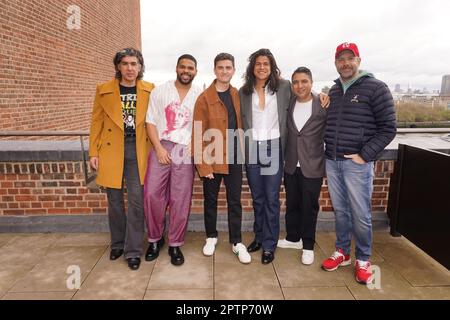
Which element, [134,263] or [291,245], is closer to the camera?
[134,263]

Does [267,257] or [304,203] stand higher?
[304,203]

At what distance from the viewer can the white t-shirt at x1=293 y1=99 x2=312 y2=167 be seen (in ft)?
10.2

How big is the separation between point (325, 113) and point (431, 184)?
127 centimetres

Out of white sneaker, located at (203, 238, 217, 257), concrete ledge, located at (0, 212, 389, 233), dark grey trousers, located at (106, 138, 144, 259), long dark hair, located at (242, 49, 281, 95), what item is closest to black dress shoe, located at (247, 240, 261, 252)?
white sneaker, located at (203, 238, 217, 257)

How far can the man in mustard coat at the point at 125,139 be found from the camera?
3096 mm

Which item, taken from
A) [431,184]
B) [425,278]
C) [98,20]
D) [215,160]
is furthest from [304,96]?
[98,20]

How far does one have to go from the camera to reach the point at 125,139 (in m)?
3.17

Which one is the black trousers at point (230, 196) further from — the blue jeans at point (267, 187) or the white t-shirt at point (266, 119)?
the white t-shirt at point (266, 119)

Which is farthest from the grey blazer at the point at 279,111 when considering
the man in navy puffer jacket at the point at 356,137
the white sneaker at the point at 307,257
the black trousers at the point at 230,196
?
the white sneaker at the point at 307,257

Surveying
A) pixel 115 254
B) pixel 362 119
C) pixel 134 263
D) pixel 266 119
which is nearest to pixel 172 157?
pixel 266 119

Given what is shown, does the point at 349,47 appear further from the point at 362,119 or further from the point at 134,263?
the point at 134,263

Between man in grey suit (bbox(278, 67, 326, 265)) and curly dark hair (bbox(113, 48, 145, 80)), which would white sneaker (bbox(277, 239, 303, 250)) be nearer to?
man in grey suit (bbox(278, 67, 326, 265))

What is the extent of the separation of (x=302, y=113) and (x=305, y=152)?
38cm

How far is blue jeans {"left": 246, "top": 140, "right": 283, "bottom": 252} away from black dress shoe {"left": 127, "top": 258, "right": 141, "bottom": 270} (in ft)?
4.17
